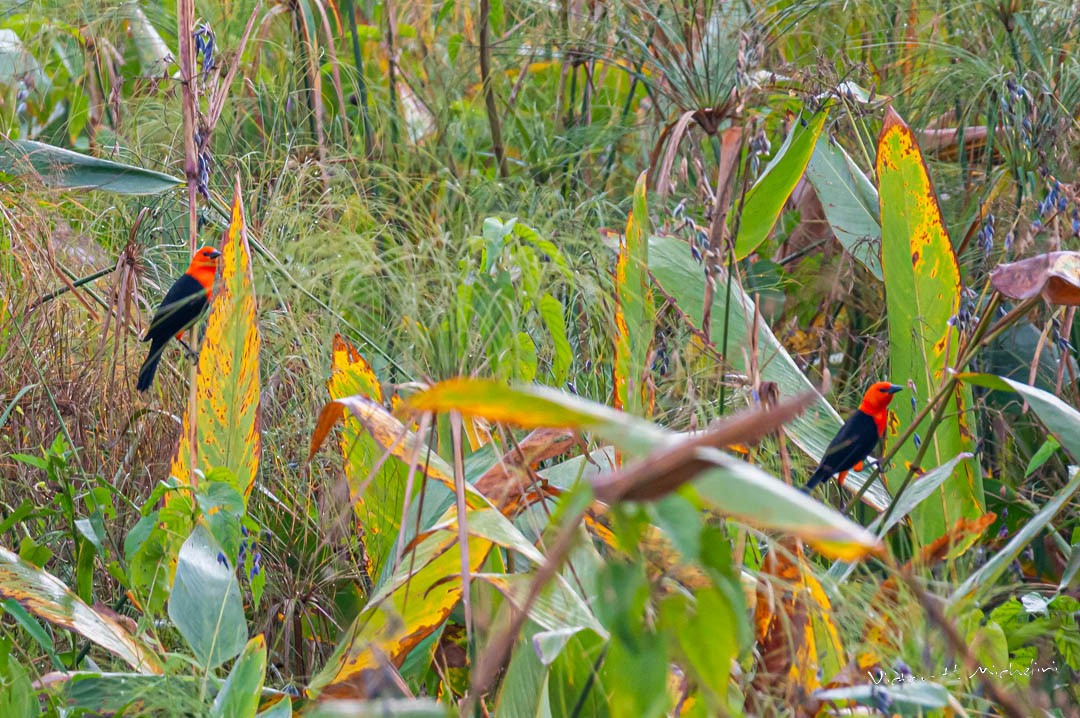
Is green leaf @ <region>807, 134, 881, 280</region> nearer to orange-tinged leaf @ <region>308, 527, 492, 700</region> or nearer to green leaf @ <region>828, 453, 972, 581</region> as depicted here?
green leaf @ <region>828, 453, 972, 581</region>

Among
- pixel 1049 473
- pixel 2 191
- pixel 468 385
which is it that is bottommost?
pixel 1049 473

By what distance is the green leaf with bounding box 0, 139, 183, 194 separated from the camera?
1.57 metres

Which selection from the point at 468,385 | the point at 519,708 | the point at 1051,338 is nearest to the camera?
the point at 468,385

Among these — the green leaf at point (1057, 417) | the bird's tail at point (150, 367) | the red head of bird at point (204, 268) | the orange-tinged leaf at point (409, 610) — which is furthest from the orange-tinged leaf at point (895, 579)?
the bird's tail at point (150, 367)

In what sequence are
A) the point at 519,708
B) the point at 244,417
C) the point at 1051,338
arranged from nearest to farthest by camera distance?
the point at 519,708
the point at 244,417
the point at 1051,338

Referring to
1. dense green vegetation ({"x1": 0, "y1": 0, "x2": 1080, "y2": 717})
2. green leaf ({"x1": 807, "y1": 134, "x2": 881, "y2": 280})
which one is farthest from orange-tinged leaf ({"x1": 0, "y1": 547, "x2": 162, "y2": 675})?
green leaf ({"x1": 807, "y1": 134, "x2": 881, "y2": 280})

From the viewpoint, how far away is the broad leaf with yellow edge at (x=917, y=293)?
1497 millimetres

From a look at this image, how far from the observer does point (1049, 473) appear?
68.3 inches

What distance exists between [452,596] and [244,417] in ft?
1.34

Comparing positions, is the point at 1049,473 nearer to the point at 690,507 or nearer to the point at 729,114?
the point at 729,114

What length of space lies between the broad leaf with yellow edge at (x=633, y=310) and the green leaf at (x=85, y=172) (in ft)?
1.94

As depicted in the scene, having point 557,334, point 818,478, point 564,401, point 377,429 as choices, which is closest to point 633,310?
point 557,334

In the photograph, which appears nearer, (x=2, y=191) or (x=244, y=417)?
(x=244, y=417)

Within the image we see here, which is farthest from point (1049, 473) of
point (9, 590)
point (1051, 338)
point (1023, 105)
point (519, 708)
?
point (9, 590)
